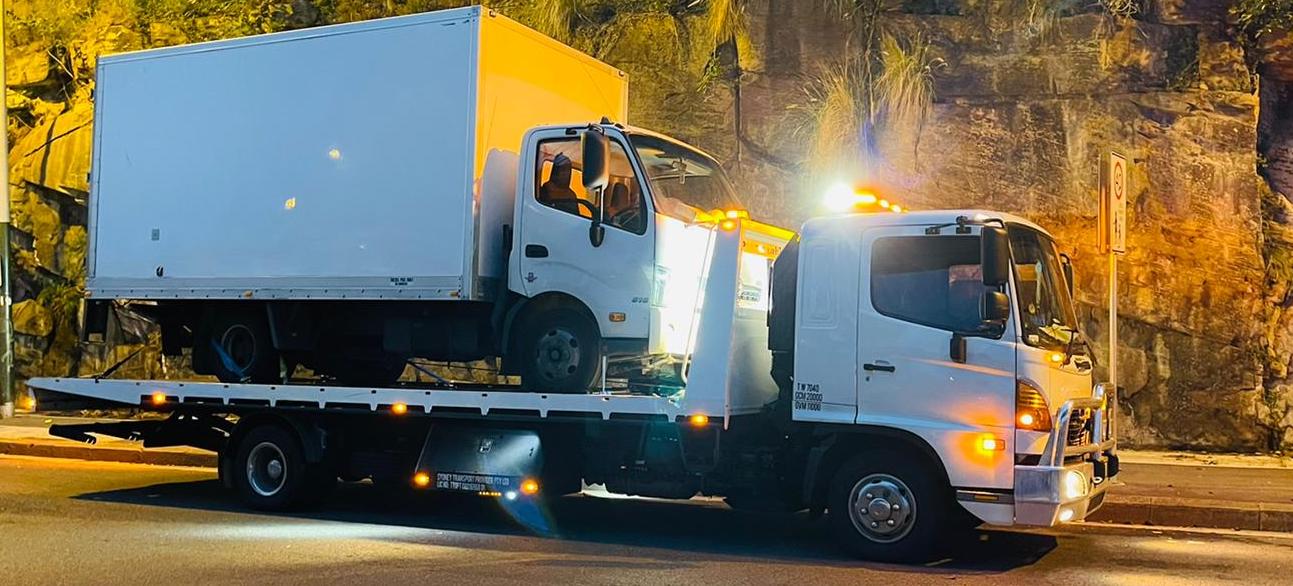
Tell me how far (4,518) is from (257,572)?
11.2 feet

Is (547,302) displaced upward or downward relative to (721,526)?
upward

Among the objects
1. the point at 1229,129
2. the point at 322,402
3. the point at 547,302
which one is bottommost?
the point at 322,402

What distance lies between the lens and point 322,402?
9.24 meters

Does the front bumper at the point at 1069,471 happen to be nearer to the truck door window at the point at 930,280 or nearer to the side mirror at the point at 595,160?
the truck door window at the point at 930,280

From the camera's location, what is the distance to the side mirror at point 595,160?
822 centimetres

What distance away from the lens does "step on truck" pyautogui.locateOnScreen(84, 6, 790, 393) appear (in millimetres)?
8602

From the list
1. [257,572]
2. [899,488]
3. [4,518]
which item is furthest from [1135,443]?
[4,518]

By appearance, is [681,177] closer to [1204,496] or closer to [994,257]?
[994,257]

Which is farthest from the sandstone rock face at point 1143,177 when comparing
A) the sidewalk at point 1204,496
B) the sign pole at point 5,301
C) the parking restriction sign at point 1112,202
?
the sign pole at point 5,301

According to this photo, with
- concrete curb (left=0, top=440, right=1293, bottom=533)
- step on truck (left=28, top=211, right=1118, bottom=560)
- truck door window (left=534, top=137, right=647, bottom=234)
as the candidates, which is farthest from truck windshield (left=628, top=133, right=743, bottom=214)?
concrete curb (left=0, top=440, right=1293, bottom=533)

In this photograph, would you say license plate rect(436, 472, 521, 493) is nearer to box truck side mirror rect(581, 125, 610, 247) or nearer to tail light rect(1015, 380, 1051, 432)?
box truck side mirror rect(581, 125, 610, 247)

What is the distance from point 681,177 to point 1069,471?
3692 millimetres

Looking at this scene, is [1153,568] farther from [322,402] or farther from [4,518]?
[4,518]

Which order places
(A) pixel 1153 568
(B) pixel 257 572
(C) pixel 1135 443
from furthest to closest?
(C) pixel 1135 443
(A) pixel 1153 568
(B) pixel 257 572
